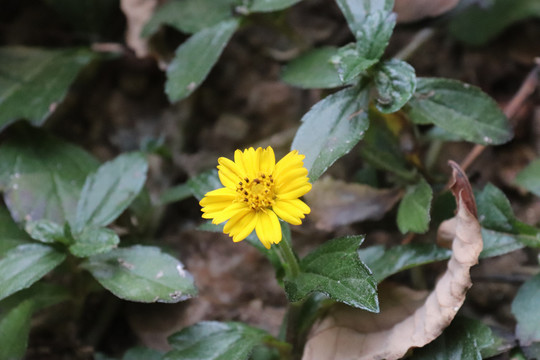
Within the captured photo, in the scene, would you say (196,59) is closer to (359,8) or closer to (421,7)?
(359,8)

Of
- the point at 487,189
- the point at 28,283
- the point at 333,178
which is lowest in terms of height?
the point at 333,178

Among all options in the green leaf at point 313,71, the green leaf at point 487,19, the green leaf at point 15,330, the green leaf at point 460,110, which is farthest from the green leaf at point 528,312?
the green leaf at point 15,330

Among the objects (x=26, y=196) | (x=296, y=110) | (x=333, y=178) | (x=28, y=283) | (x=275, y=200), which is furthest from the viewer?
(x=296, y=110)

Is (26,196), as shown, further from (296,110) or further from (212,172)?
(296,110)

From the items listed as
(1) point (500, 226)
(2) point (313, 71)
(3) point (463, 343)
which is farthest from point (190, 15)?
(3) point (463, 343)

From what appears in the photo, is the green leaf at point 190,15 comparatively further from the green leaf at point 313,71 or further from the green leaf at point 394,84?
the green leaf at point 394,84

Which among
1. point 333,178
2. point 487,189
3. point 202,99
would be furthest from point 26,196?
point 487,189
